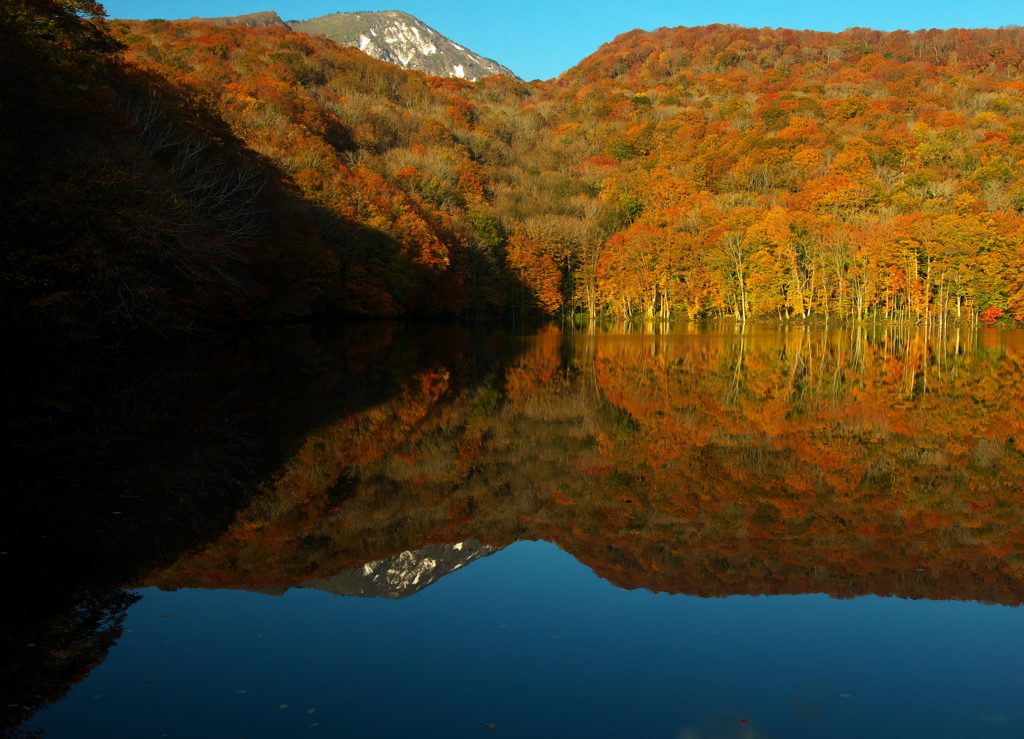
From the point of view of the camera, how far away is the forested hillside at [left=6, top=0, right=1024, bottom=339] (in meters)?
18.7

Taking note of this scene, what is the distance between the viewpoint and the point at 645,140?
91062 millimetres

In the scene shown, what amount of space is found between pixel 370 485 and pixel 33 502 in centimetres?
312

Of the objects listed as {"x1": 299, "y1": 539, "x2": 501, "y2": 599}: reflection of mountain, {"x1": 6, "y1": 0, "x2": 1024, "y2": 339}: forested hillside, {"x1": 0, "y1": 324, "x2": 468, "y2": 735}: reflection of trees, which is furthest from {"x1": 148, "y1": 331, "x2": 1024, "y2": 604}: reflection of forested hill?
{"x1": 6, "y1": 0, "x2": 1024, "y2": 339}: forested hillside

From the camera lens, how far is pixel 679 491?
7695mm

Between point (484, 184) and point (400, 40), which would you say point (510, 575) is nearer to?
point (484, 184)

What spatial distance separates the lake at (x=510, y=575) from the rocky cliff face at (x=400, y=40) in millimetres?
187166

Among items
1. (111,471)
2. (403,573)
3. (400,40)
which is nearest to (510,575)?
(403,573)

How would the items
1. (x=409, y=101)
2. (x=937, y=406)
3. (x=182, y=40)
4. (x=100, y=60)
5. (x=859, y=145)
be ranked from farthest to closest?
(x=409, y=101) < (x=182, y=40) < (x=859, y=145) < (x=100, y=60) < (x=937, y=406)

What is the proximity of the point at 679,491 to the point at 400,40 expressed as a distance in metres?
202

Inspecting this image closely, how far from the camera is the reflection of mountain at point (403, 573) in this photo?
5375 mm

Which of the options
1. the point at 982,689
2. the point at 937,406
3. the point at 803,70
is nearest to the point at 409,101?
the point at 803,70

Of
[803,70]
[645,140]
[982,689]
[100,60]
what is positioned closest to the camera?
[982,689]

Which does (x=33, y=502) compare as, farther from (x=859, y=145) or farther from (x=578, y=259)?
(x=859, y=145)

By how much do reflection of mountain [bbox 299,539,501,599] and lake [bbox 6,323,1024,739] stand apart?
0.03m
